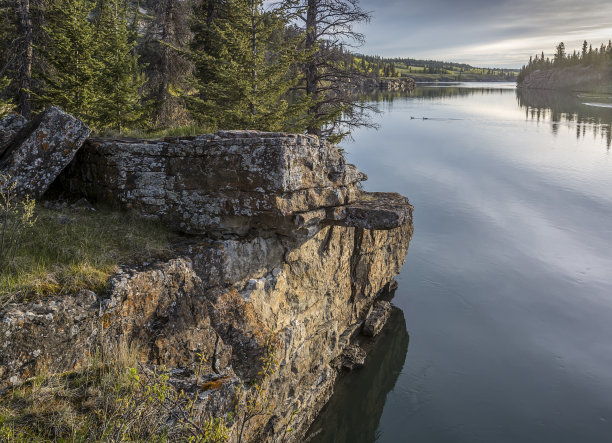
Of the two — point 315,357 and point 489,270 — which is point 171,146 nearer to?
point 315,357

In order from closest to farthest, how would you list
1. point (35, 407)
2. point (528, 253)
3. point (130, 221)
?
point (35, 407) < point (130, 221) < point (528, 253)

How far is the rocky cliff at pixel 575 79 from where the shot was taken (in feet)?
428

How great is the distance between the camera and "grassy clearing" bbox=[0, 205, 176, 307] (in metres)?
5.07

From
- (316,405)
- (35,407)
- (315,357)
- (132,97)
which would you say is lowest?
(316,405)

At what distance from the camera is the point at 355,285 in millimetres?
12688

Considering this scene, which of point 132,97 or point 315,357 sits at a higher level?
point 132,97

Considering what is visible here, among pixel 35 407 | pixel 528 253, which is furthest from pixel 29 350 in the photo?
pixel 528 253

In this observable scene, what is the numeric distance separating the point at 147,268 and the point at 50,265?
134cm

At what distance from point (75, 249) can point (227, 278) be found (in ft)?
9.43

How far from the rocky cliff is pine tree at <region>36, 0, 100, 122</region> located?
14771cm

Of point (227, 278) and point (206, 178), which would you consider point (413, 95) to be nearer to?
point (206, 178)

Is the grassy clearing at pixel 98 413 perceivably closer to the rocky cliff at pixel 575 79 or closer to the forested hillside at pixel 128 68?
the forested hillside at pixel 128 68

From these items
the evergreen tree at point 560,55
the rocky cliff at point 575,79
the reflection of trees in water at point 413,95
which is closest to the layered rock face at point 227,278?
the reflection of trees in water at point 413,95

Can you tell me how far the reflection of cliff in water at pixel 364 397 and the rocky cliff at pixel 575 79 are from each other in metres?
144
